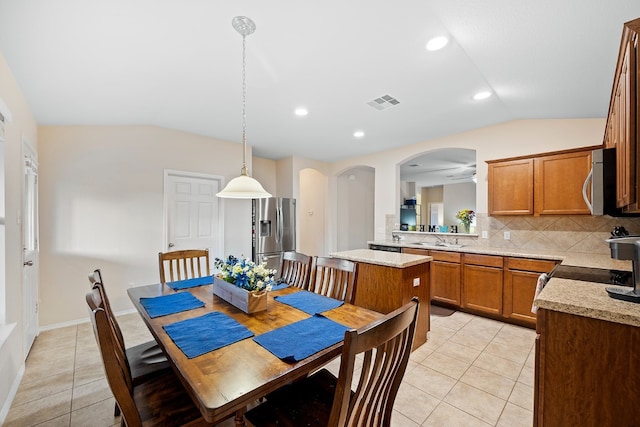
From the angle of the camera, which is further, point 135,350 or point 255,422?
point 135,350

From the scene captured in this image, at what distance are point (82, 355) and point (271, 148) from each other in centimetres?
381

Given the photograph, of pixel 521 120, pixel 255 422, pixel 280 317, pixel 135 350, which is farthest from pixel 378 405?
pixel 521 120

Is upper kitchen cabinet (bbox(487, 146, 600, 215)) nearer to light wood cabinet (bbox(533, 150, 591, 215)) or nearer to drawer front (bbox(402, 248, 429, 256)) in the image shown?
light wood cabinet (bbox(533, 150, 591, 215))

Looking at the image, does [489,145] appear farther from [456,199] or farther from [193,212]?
[456,199]

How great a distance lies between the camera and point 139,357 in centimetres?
165

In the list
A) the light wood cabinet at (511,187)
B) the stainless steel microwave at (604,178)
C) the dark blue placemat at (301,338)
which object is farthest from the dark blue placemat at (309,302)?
the light wood cabinet at (511,187)

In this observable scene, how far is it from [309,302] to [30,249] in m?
3.21

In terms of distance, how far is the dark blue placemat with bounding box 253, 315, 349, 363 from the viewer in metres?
1.15

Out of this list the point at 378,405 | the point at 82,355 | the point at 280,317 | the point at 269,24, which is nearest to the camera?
the point at 378,405

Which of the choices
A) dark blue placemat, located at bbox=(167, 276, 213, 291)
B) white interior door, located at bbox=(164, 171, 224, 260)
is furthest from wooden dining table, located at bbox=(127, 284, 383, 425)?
white interior door, located at bbox=(164, 171, 224, 260)

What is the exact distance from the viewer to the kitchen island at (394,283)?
8.37ft

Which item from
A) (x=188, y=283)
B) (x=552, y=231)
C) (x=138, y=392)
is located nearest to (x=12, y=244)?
(x=188, y=283)

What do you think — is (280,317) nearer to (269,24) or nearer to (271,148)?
(269,24)

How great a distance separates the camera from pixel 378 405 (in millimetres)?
1073
